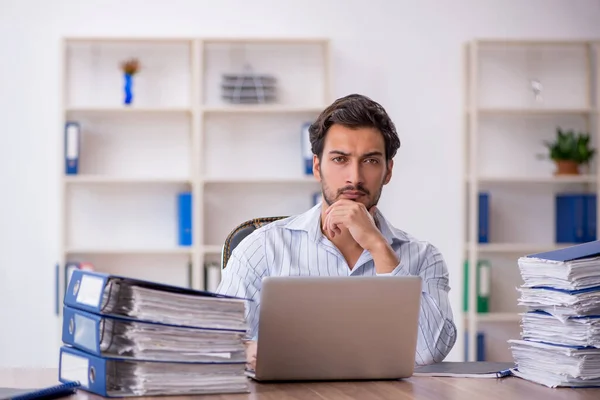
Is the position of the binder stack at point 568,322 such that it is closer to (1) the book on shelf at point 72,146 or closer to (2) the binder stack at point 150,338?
(2) the binder stack at point 150,338

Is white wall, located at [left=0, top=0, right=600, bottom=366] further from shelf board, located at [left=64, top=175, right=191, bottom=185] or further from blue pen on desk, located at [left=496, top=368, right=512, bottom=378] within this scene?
blue pen on desk, located at [left=496, top=368, right=512, bottom=378]

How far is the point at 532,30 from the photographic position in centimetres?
480

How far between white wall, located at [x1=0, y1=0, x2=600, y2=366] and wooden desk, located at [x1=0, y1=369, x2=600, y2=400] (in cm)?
291

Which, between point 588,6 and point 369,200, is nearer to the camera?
point 369,200

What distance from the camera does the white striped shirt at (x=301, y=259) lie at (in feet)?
7.31

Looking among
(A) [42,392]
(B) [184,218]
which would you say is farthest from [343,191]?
(B) [184,218]

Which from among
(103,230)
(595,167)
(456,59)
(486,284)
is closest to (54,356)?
(103,230)

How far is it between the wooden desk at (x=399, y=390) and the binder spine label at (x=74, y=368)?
3 cm

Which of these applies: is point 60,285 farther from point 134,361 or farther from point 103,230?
point 134,361

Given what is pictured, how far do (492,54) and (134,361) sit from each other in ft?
12.4

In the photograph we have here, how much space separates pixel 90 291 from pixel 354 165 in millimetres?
967

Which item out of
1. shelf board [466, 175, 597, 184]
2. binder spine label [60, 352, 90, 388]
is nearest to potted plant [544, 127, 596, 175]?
shelf board [466, 175, 597, 184]

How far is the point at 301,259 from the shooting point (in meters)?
2.29

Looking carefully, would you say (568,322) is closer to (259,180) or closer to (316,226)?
(316,226)
